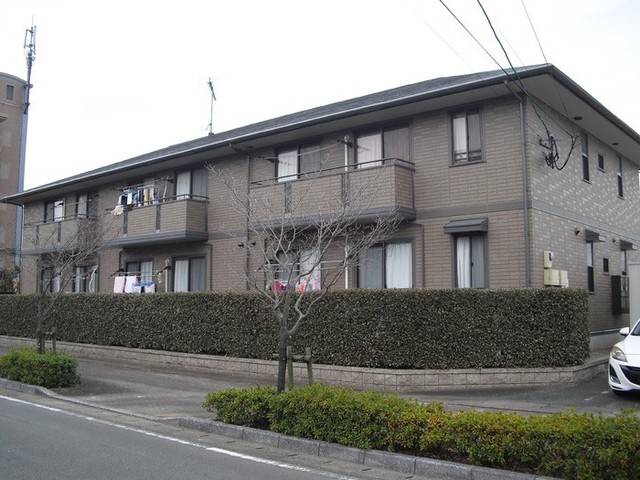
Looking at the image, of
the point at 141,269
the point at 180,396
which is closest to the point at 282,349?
the point at 180,396

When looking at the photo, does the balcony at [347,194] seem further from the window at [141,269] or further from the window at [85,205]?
the window at [85,205]

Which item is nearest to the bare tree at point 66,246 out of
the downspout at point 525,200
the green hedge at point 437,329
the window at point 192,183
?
the window at point 192,183

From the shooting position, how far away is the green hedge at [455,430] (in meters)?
5.79

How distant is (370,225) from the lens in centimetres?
1534

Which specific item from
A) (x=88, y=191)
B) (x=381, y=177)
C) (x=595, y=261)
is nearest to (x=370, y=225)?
(x=381, y=177)

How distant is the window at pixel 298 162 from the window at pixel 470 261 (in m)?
4.85

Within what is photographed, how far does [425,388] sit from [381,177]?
210 inches

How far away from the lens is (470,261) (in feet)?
47.3

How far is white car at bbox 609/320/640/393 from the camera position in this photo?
1001 centimetres

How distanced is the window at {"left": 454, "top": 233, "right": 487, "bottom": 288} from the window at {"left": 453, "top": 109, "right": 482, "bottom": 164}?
6.29 feet

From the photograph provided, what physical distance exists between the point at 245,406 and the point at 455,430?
318 cm

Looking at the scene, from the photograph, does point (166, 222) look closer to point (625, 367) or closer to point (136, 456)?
point (136, 456)

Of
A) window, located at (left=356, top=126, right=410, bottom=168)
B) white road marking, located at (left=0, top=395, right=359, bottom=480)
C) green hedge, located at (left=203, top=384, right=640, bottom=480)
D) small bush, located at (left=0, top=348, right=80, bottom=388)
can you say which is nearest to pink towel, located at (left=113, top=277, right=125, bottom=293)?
small bush, located at (left=0, top=348, right=80, bottom=388)

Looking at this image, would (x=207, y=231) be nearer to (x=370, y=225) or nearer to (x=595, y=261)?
(x=370, y=225)
